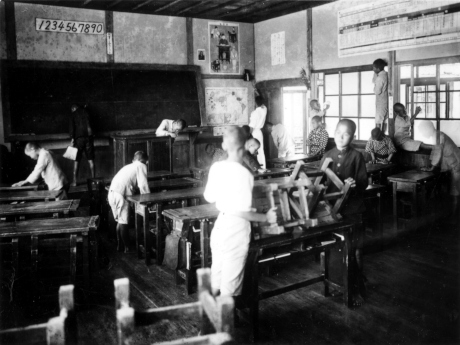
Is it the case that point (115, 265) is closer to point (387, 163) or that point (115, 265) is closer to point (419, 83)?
point (387, 163)

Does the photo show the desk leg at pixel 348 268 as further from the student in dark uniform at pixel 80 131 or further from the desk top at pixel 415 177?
the student in dark uniform at pixel 80 131

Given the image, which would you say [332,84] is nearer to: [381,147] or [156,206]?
[381,147]

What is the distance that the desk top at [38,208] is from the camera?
179 inches

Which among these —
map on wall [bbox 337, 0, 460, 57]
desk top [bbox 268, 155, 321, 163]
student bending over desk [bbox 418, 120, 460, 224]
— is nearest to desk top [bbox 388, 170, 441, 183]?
student bending over desk [bbox 418, 120, 460, 224]

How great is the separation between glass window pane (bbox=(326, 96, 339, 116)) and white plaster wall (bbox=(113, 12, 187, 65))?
10.7 feet

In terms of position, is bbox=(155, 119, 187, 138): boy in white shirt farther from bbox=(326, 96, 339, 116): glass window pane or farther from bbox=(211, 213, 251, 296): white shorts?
bbox=(211, 213, 251, 296): white shorts

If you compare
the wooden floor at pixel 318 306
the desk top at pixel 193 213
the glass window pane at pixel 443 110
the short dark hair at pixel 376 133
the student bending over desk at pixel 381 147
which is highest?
the glass window pane at pixel 443 110

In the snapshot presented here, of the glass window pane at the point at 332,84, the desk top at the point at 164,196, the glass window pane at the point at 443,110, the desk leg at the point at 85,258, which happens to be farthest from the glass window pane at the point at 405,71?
the desk leg at the point at 85,258

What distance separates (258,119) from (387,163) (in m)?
3.41

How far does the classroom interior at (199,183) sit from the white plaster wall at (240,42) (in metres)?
0.05

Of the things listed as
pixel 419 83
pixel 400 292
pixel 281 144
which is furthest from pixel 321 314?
pixel 281 144

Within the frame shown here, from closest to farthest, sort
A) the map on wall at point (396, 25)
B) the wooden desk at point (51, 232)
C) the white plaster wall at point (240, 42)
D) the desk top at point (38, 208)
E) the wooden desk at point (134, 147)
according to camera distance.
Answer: the wooden desk at point (51, 232) → the desk top at point (38, 208) → the map on wall at point (396, 25) → the wooden desk at point (134, 147) → the white plaster wall at point (240, 42)

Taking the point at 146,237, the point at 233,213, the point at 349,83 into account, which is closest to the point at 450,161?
the point at 349,83

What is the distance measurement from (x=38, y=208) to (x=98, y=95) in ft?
15.6
